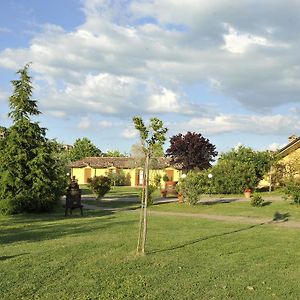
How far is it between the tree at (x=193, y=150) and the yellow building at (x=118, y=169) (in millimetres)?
6500

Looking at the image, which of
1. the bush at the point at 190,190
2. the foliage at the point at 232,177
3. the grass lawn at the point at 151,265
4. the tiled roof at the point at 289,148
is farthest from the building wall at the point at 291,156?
the grass lawn at the point at 151,265

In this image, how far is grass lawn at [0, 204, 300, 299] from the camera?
638 cm

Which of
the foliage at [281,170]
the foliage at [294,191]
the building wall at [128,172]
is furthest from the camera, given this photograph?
the building wall at [128,172]

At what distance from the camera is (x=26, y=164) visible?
2139 cm

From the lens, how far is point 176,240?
11.0 metres

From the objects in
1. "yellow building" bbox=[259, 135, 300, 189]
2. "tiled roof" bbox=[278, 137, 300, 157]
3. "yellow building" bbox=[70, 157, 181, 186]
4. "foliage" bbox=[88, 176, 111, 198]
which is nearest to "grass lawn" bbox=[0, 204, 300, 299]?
"foliage" bbox=[88, 176, 111, 198]

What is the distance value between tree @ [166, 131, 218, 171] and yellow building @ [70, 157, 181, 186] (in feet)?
21.3

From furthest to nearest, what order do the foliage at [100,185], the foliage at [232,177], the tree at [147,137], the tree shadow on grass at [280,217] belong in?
the foliage at [232,177], the foliage at [100,185], the tree shadow on grass at [280,217], the tree at [147,137]

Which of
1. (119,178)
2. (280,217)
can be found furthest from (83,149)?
(280,217)

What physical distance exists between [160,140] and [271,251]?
3645mm

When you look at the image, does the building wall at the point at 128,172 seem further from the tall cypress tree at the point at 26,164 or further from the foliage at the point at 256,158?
the tall cypress tree at the point at 26,164

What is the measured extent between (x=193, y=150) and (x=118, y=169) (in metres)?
15.2

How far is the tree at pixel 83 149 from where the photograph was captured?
90688 millimetres

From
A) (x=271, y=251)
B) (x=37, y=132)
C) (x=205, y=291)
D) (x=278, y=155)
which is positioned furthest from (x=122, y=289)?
(x=278, y=155)
